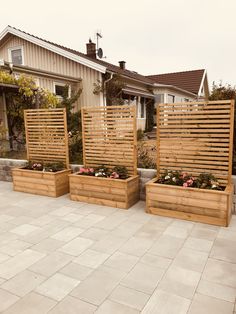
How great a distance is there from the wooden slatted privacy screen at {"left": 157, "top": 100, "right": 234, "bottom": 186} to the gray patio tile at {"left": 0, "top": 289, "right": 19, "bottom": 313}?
3.05 meters

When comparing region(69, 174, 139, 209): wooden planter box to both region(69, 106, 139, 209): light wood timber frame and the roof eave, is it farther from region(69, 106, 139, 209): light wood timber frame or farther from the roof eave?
the roof eave

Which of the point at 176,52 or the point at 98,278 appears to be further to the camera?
the point at 176,52

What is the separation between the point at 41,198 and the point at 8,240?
73.9 inches

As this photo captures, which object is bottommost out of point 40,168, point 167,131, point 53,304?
point 53,304

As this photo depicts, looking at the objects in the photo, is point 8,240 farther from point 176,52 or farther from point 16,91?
point 176,52

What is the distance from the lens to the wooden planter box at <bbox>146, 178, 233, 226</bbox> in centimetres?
380

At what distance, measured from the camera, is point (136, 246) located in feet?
10.8

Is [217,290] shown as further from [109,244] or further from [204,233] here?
[109,244]

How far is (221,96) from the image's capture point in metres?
4.90

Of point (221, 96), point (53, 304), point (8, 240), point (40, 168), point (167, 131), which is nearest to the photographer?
point (53, 304)

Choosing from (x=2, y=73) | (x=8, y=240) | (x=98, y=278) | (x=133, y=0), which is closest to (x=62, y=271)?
(x=98, y=278)

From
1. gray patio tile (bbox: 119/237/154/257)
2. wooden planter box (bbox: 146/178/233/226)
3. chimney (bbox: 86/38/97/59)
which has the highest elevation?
chimney (bbox: 86/38/97/59)

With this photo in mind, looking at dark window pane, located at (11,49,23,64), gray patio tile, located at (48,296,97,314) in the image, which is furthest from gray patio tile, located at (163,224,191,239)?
dark window pane, located at (11,49,23,64)

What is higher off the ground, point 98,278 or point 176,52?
point 176,52
